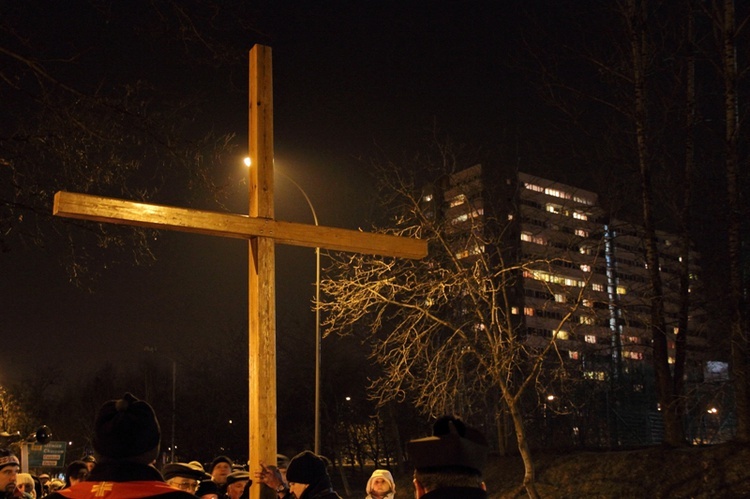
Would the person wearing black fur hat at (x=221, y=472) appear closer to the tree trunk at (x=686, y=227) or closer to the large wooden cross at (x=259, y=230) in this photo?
the large wooden cross at (x=259, y=230)

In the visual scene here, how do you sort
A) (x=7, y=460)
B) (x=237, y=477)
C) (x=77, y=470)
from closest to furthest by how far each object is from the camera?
(x=7, y=460)
(x=237, y=477)
(x=77, y=470)

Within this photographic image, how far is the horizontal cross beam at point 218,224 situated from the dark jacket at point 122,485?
4.31 meters

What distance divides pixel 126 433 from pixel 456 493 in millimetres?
1208

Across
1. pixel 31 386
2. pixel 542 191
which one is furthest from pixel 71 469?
pixel 31 386

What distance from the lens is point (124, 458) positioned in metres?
2.95

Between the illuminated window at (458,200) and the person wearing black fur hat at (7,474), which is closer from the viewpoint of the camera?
the person wearing black fur hat at (7,474)

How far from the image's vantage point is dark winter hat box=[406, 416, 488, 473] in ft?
9.06

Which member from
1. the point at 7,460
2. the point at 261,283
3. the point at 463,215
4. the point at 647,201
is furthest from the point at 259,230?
the point at 647,201

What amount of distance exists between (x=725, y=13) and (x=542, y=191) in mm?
5508

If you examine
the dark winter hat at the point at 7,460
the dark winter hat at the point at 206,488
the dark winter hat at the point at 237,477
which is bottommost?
the dark winter hat at the point at 206,488

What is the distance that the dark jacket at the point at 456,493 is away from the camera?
2699mm

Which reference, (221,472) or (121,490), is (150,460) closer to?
(121,490)

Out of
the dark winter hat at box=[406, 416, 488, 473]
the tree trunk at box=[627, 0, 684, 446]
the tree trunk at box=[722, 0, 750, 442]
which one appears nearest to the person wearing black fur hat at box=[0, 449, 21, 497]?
the dark winter hat at box=[406, 416, 488, 473]

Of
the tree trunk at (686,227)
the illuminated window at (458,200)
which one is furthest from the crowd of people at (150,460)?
the tree trunk at (686,227)
